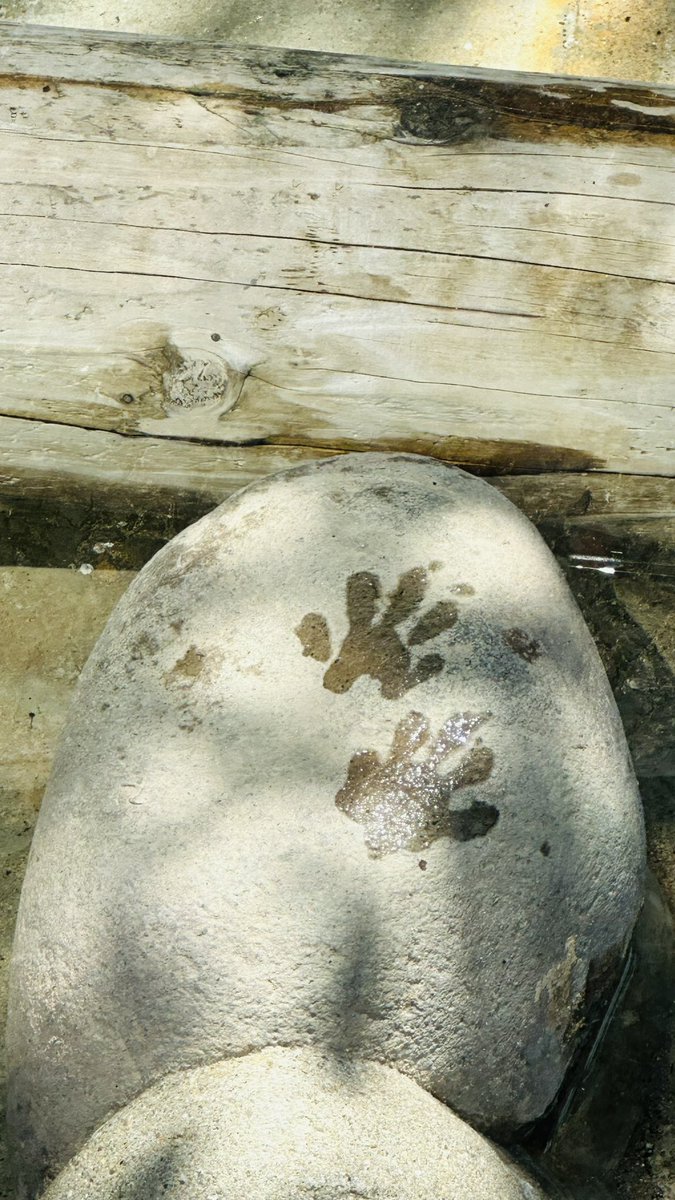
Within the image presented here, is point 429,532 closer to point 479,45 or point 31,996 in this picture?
point 31,996

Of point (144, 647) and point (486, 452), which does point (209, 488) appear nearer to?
point (486, 452)

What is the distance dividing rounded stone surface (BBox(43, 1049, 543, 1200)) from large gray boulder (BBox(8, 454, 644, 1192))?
0.04 metres

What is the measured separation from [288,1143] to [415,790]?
51 cm

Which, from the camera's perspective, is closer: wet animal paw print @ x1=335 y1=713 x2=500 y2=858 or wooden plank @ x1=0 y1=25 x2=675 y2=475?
wet animal paw print @ x1=335 y1=713 x2=500 y2=858

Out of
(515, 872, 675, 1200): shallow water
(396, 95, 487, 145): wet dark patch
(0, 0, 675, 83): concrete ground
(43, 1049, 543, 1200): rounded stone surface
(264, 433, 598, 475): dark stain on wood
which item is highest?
(0, 0, 675, 83): concrete ground

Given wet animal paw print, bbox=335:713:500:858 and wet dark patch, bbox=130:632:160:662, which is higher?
wet dark patch, bbox=130:632:160:662

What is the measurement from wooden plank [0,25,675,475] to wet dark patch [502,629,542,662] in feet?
2.24

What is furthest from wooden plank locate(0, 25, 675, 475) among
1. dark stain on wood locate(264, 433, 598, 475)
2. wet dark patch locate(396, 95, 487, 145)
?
dark stain on wood locate(264, 433, 598, 475)

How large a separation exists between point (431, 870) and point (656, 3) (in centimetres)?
325

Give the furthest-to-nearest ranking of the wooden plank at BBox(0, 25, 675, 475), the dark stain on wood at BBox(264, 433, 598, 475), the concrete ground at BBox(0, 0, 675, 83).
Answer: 1. the concrete ground at BBox(0, 0, 675, 83)
2. the dark stain on wood at BBox(264, 433, 598, 475)
3. the wooden plank at BBox(0, 25, 675, 475)

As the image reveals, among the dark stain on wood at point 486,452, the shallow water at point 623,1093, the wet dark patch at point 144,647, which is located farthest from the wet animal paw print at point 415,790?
the dark stain on wood at point 486,452

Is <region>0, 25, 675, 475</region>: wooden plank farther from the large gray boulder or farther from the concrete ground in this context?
the concrete ground

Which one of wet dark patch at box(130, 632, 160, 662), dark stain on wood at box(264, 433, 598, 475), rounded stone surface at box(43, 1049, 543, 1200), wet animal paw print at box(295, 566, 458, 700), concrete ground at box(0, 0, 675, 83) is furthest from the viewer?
concrete ground at box(0, 0, 675, 83)

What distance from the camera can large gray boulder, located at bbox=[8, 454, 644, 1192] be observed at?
1.69m
